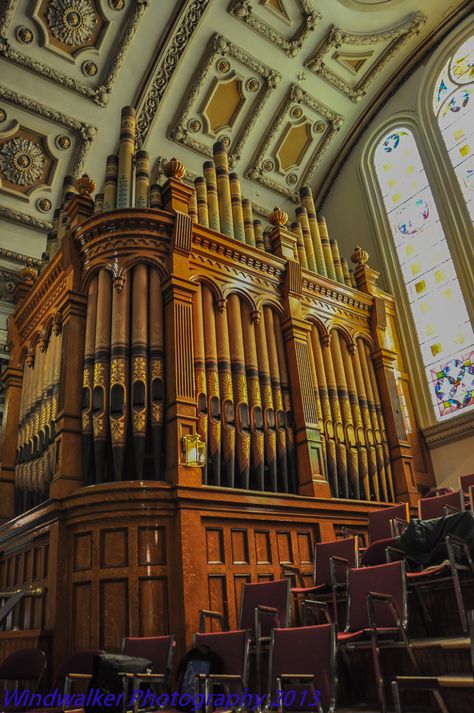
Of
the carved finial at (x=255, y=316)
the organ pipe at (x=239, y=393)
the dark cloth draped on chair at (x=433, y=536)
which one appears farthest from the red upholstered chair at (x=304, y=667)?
the carved finial at (x=255, y=316)

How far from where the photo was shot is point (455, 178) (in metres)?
8.88

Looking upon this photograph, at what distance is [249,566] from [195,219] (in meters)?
3.65

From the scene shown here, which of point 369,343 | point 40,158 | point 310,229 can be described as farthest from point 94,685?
point 40,158

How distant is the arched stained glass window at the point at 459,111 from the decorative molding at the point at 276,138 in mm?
1836

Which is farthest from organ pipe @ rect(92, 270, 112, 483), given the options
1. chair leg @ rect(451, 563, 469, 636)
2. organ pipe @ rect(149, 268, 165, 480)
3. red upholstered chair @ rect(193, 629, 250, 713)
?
chair leg @ rect(451, 563, 469, 636)

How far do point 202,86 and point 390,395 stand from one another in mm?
5587

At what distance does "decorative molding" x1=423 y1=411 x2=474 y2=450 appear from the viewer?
7.77m

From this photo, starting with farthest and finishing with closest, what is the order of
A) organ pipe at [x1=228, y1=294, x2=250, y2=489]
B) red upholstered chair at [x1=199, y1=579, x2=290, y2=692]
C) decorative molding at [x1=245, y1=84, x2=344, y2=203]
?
decorative molding at [x1=245, y1=84, x2=344, y2=203] < organ pipe at [x1=228, y1=294, x2=250, y2=489] < red upholstered chair at [x1=199, y1=579, x2=290, y2=692]

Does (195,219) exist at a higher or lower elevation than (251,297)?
higher

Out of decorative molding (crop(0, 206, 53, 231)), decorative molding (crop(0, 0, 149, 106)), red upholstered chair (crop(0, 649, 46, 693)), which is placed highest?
decorative molding (crop(0, 0, 149, 106))

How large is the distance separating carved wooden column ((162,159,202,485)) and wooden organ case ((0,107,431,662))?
0.02 meters

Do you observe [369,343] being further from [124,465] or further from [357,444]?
[124,465]

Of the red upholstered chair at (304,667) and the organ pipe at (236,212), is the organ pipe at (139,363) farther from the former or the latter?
the red upholstered chair at (304,667)

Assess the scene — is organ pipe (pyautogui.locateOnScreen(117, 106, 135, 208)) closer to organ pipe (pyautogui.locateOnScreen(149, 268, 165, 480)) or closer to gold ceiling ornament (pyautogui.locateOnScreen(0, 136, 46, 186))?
organ pipe (pyautogui.locateOnScreen(149, 268, 165, 480))
